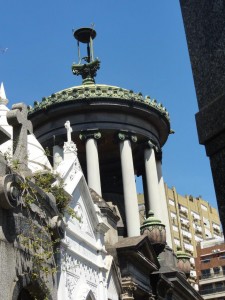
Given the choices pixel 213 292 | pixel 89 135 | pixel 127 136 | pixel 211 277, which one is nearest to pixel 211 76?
pixel 89 135

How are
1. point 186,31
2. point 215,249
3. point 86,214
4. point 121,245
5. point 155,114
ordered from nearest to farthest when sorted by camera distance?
point 186,31 < point 86,214 < point 121,245 < point 155,114 < point 215,249

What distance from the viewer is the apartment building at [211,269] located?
81.8 meters

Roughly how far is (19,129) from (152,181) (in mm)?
18700

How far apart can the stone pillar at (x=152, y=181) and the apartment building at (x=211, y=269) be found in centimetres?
5356

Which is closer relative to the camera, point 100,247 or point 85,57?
point 100,247

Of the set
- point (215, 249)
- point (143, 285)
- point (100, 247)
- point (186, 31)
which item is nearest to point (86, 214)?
point (100, 247)

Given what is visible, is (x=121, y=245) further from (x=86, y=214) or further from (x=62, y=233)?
(x=62, y=233)

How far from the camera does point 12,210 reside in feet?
32.8

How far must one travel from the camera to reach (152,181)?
30391 mm

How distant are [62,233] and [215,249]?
7610cm

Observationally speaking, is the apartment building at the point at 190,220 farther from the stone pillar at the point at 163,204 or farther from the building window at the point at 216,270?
the stone pillar at the point at 163,204

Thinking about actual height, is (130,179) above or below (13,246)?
above

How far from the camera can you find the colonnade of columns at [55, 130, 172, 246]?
27797mm

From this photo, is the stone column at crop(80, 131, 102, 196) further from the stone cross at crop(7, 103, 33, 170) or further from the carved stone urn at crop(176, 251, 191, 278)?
the stone cross at crop(7, 103, 33, 170)
